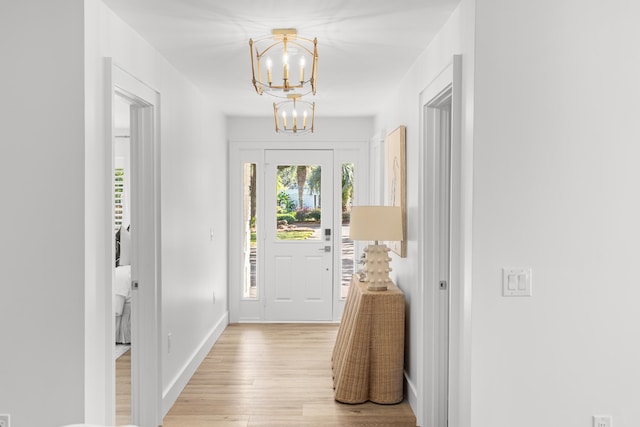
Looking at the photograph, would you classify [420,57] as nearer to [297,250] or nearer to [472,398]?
A: [472,398]

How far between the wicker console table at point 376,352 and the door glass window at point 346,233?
2774mm

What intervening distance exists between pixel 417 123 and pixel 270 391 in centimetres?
231

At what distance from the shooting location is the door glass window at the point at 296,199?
6.94m

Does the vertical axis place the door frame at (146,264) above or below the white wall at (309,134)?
below

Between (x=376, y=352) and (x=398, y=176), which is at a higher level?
(x=398, y=176)

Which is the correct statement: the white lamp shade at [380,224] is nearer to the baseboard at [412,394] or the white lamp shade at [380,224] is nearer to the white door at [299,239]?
the baseboard at [412,394]

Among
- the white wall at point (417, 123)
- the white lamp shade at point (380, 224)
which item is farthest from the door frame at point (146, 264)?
the white wall at point (417, 123)

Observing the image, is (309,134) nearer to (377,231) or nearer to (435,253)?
(377,231)

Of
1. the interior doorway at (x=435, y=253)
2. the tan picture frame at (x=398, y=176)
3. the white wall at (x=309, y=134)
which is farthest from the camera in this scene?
the white wall at (x=309, y=134)

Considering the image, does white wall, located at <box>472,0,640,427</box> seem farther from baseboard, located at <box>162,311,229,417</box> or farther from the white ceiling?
baseboard, located at <box>162,311,229,417</box>

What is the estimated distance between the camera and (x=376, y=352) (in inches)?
162

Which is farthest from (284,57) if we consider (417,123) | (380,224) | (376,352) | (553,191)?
(376,352)

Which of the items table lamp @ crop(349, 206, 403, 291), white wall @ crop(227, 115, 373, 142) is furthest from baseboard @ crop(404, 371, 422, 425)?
white wall @ crop(227, 115, 373, 142)

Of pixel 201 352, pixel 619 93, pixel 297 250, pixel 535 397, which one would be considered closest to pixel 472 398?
pixel 535 397
